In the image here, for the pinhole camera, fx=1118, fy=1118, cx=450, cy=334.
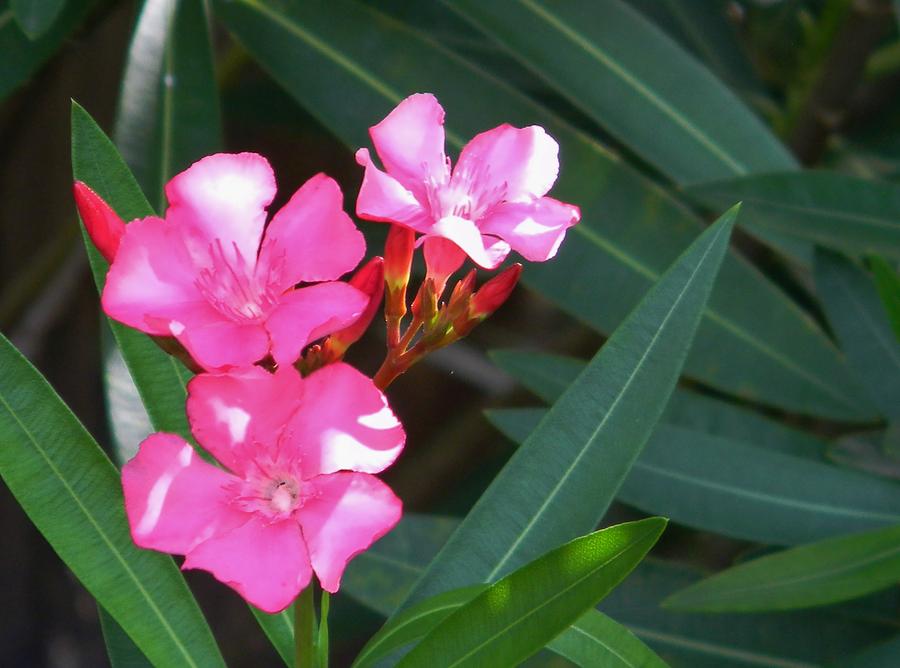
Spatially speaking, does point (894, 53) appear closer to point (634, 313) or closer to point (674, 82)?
point (674, 82)

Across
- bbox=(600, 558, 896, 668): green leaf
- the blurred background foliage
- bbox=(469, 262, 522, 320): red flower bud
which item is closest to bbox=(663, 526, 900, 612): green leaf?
the blurred background foliage

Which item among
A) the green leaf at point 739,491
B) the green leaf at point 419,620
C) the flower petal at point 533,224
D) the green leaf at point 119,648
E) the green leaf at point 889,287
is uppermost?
the flower petal at point 533,224

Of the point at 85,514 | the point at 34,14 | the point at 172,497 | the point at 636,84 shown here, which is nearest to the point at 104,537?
the point at 85,514

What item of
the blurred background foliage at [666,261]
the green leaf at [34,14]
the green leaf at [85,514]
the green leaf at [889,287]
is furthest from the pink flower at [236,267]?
the green leaf at [889,287]

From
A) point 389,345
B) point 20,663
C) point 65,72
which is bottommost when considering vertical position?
point 20,663

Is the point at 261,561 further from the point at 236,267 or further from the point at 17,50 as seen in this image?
the point at 17,50

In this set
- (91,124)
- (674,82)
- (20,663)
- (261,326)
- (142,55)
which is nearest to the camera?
(261,326)

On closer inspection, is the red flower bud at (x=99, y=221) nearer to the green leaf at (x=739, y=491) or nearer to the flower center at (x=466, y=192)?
the flower center at (x=466, y=192)

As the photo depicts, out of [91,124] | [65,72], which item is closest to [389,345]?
[91,124]
